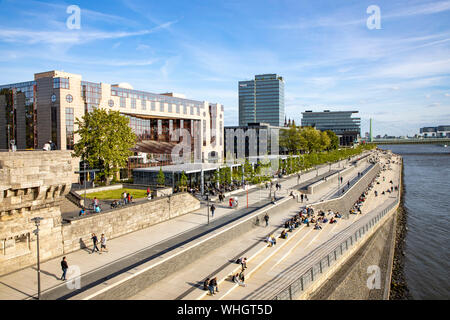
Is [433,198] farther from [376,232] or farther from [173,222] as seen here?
[173,222]

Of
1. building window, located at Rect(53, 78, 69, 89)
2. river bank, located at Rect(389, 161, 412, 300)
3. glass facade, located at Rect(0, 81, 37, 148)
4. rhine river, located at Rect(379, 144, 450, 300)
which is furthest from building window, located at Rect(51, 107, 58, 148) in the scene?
rhine river, located at Rect(379, 144, 450, 300)

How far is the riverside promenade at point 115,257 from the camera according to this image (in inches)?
560

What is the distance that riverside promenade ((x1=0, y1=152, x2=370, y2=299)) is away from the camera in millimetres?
14227

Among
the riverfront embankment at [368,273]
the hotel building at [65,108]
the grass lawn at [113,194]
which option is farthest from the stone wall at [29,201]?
the hotel building at [65,108]

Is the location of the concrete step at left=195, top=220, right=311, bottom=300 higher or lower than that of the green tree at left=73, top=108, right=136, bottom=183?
lower

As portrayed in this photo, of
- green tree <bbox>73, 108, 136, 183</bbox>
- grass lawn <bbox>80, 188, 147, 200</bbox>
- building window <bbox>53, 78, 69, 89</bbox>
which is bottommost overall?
grass lawn <bbox>80, 188, 147, 200</bbox>

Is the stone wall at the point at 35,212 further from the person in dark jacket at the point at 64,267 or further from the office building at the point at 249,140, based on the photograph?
the office building at the point at 249,140

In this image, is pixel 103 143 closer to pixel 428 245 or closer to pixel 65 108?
pixel 65 108

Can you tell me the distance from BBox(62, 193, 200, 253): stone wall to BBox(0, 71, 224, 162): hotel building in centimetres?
1883

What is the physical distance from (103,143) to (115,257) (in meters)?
16.9

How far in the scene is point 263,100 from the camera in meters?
159

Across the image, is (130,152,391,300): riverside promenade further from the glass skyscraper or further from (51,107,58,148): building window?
the glass skyscraper

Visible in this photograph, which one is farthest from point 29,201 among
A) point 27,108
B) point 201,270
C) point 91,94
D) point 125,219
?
point 27,108

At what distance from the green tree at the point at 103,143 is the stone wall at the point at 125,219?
9196 mm
